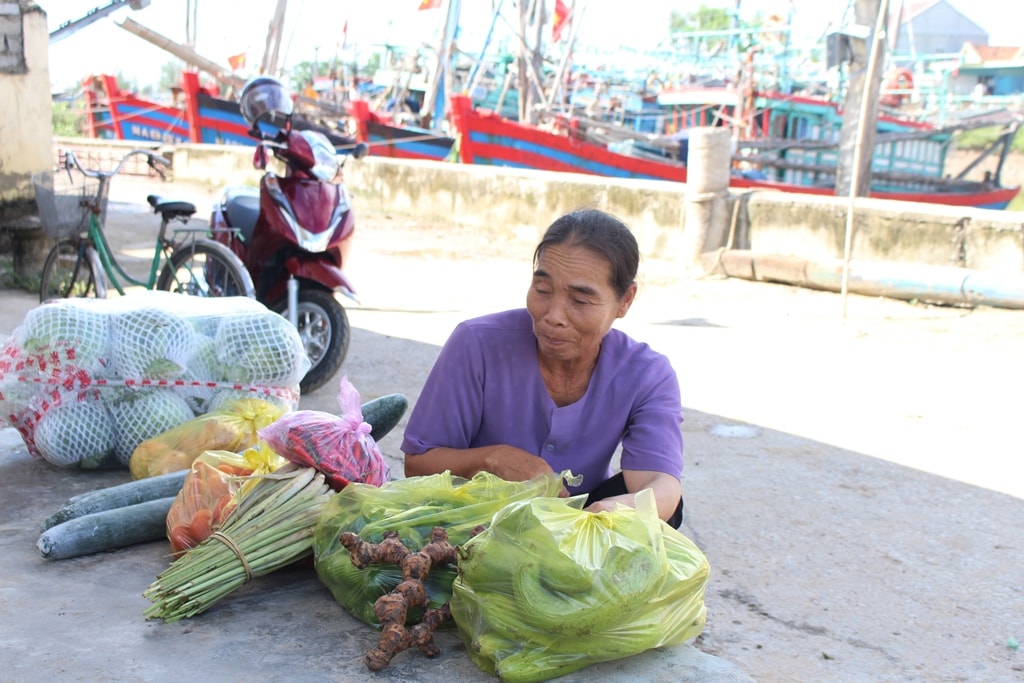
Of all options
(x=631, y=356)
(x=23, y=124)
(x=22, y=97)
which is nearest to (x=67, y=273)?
(x=23, y=124)

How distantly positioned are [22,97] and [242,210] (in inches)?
91.4

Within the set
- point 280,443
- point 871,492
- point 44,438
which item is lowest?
point 871,492

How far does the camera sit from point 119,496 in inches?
116

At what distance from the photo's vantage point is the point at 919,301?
316 inches

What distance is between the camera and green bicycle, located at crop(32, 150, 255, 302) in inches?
201

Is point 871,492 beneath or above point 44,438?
beneath

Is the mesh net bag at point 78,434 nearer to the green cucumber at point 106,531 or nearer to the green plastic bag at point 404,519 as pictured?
the green cucumber at point 106,531

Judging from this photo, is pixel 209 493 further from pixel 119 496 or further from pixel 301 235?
pixel 301 235

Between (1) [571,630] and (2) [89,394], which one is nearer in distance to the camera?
(1) [571,630]

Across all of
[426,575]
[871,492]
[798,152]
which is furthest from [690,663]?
[798,152]

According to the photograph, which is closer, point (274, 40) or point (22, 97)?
point (22, 97)

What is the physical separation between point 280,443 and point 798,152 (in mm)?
23457

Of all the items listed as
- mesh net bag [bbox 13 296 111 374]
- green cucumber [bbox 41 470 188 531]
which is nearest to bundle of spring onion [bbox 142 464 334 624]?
green cucumber [bbox 41 470 188 531]

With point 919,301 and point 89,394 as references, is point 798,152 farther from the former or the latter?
point 89,394
